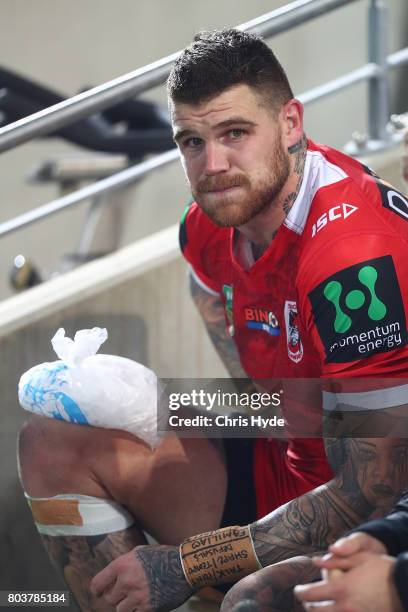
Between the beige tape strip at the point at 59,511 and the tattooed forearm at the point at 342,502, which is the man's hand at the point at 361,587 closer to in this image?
the tattooed forearm at the point at 342,502

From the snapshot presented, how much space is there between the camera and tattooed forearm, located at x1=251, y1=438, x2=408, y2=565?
1.80 meters

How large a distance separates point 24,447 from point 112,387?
0.24 meters

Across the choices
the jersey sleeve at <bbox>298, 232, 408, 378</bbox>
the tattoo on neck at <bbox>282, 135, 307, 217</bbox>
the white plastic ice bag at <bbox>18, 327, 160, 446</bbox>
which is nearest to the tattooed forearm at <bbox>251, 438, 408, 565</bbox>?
the jersey sleeve at <bbox>298, 232, 408, 378</bbox>

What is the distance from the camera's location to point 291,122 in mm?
2051

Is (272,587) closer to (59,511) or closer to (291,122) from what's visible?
(59,511)

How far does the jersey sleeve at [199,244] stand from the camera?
239 cm

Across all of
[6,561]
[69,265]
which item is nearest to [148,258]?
[6,561]

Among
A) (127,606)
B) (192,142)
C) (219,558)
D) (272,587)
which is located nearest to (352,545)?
(272,587)

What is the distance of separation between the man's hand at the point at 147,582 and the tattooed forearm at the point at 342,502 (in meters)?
0.17

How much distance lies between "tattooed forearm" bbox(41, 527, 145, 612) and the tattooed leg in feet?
1.18

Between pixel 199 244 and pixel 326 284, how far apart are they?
0.63 m
